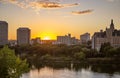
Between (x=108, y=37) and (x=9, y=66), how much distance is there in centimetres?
2679

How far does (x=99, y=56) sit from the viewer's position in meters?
22.8

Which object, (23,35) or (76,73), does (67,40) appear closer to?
(23,35)

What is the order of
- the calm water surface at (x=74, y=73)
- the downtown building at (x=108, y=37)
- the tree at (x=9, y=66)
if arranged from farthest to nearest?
the downtown building at (x=108, y=37)
the calm water surface at (x=74, y=73)
the tree at (x=9, y=66)

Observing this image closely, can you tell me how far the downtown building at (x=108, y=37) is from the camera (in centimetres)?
3203

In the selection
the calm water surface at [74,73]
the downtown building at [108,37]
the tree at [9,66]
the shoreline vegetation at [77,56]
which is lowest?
the calm water surface at [74,73]

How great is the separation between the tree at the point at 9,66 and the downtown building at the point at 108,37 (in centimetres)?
2570

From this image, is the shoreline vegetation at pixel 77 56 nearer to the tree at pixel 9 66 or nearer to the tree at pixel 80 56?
the tree at pixel 80 56

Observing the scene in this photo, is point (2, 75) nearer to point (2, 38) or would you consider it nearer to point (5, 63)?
point (5, 63)

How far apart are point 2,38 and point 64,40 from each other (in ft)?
52.6

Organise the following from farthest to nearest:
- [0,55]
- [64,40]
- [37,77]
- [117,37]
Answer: [64,40] → [117,37] → [37,77] → [0,55]

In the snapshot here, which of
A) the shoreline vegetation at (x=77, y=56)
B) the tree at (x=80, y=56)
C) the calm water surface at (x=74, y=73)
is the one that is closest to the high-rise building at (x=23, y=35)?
the shoreline vegetation at (x=77, y=56)

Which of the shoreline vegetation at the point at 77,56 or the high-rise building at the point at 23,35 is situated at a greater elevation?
the high-rise building at the point at 23,35

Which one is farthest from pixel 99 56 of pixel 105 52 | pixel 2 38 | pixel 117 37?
pixel 2 38

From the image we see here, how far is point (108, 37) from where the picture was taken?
32375mm
